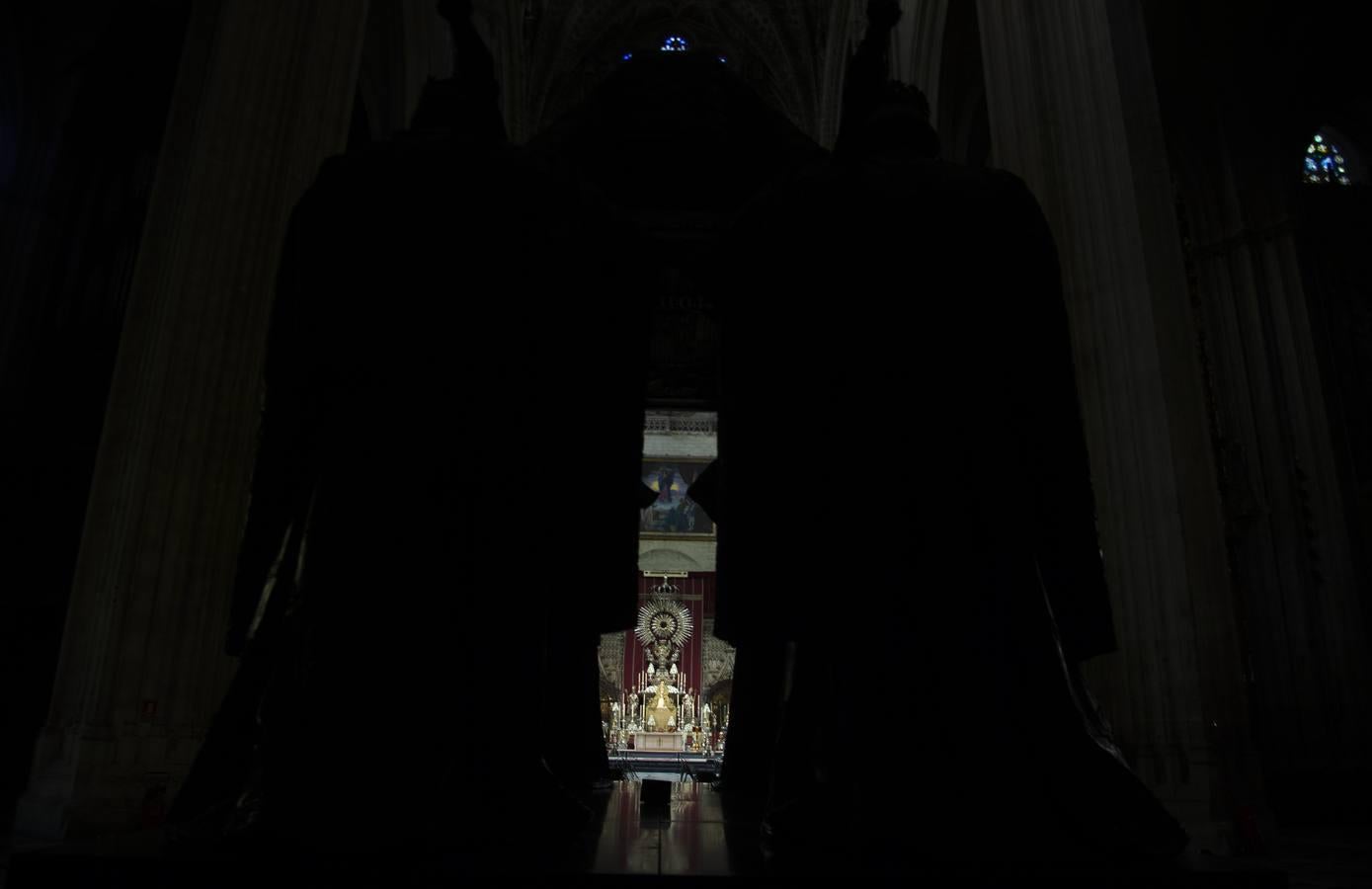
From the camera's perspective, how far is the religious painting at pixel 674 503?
20297 millimetres

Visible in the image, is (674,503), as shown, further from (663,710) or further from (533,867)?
(533,867)

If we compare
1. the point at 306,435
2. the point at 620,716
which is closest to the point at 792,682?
the point at 306,435

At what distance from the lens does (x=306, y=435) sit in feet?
4.30

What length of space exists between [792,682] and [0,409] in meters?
10.8

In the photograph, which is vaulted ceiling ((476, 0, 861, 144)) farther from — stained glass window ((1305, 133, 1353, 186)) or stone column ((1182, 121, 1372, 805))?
stained glass window ((1305, 133, 1353, 186))

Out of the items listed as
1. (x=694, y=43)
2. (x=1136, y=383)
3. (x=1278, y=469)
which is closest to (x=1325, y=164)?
(x=1278, y=469)

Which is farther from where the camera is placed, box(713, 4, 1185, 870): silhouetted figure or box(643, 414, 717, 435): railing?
box(643, 414, 717, 435): railing

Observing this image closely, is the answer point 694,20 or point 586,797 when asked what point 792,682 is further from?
point 694,20

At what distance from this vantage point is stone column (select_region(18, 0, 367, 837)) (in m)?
4.04

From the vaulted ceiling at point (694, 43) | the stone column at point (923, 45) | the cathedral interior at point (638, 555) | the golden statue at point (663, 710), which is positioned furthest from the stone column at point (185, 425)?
the golden statue at point (663, 710)

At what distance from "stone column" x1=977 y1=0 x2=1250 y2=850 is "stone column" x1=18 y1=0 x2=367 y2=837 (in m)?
4.45

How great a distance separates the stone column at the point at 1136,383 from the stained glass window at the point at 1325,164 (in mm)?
9868

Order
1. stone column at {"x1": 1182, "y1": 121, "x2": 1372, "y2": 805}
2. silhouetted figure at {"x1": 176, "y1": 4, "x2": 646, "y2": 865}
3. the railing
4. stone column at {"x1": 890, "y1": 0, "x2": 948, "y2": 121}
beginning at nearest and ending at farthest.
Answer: silhouetted figure at {"x1": 176, "y1": 4, "x2": 646, "y2": 865}, stone column at {"x1": 1182, "y1": 121, "x2": 1372, "y2": 805}, stone column at {"x1": 890, "y1": 0, "x2": 948, "y2": 121}, the railing

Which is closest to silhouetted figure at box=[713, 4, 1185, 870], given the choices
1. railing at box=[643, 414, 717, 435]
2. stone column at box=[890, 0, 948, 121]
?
stone column at box=[890, 0, 948, 121]
